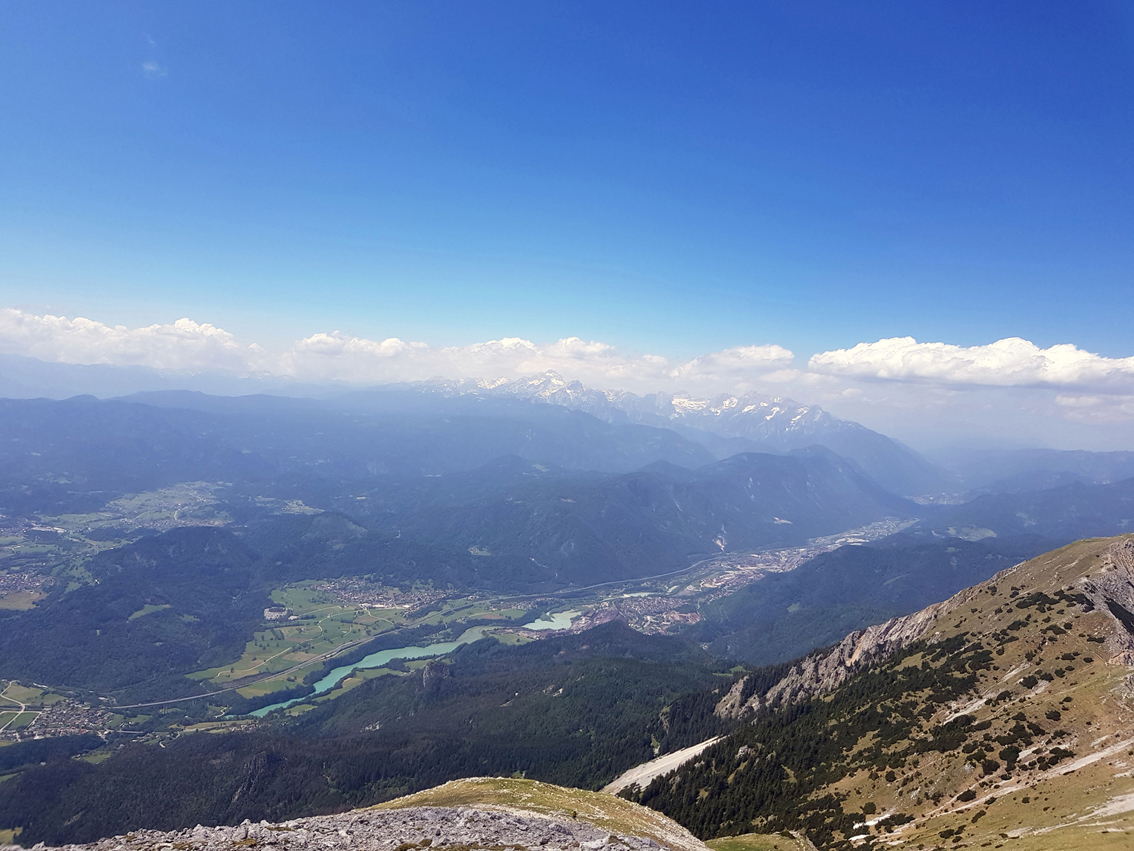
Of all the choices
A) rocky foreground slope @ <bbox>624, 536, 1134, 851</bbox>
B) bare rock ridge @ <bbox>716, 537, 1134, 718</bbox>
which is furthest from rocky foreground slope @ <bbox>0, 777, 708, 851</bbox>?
bare rock ridge @ <bbox>716, 537, 1134, 718</bbox>

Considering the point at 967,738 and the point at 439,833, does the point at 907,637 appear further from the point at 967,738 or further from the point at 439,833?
the point at 439,833

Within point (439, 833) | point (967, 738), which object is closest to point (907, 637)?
point (967, 738)

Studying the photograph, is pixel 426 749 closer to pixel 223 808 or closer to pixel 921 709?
pixel 223 808

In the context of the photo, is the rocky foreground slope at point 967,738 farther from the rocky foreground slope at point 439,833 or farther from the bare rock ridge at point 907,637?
the rocky foreground slope at point 439,833

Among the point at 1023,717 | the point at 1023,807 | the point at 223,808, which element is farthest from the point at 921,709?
the point at 223,808

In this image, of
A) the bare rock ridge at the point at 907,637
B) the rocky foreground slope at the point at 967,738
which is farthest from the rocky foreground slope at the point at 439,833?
the bare rock ridge at the point at 907,637

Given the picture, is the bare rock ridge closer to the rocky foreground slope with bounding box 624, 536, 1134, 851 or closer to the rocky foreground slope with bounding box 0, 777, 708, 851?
the rocky foreground slope with bounding box 624, 536, 1134, 851
